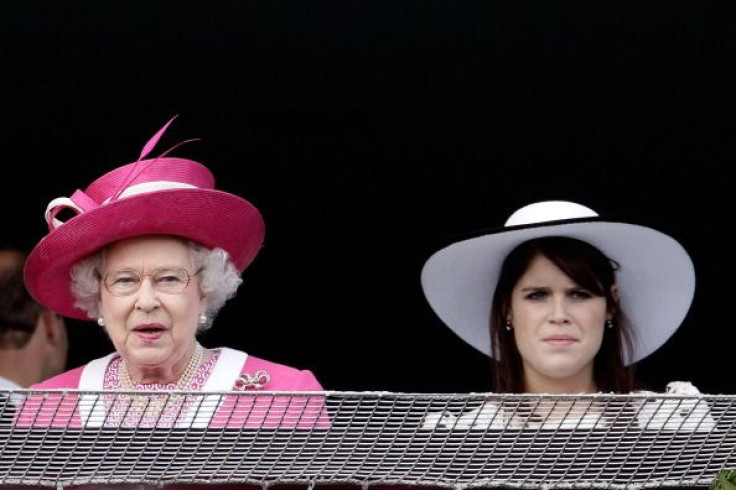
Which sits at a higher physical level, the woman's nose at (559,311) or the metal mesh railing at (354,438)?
the woman's nose at (559,311)

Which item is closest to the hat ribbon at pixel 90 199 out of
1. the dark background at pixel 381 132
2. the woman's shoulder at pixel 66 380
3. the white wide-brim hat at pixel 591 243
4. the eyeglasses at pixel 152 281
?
the eyeglasses at pixel 152 281

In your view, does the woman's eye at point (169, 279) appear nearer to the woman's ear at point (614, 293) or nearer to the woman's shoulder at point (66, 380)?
the woman's shoulder at point (66, 380)

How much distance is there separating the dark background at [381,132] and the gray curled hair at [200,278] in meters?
1.96

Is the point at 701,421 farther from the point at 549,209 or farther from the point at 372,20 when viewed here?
the point at 372,20

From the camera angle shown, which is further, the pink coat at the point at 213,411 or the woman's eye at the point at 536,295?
the woman's eye at the point at 536,295

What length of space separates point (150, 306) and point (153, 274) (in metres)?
0.07

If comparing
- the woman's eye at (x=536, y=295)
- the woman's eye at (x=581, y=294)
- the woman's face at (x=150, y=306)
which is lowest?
the woman's eye at (x=581, y=294)

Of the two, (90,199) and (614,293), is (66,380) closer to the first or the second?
(90,199)

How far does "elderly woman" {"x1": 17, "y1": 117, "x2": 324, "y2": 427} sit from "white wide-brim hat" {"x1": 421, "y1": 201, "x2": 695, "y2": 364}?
1.50 ft

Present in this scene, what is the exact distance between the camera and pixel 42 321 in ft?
14.2

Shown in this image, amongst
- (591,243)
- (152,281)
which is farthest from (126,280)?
(591,243)

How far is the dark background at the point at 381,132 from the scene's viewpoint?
477 centimetres

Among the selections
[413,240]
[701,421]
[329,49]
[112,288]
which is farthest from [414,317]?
[701,421]

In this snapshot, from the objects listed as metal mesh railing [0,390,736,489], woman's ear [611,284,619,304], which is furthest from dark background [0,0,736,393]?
metal mesh railing [0,390,736,489]
